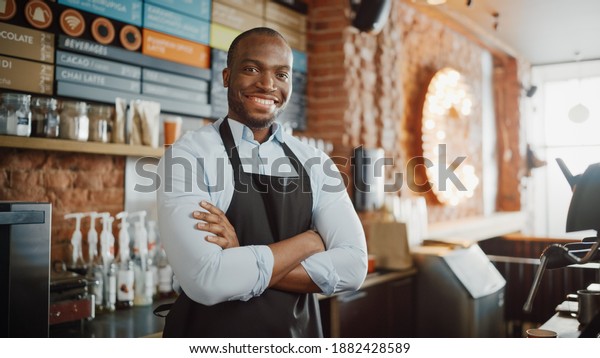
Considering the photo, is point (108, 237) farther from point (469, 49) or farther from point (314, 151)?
point (469, 49)

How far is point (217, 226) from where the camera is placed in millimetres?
1223

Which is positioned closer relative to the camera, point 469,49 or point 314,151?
point 314,151

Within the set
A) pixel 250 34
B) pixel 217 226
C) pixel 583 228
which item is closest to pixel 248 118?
pixel 250 34

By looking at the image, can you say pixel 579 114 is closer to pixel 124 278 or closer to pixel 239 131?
pixel 239 131

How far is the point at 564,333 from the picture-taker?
1458 mm

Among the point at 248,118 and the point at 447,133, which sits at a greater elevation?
the point at 447,133

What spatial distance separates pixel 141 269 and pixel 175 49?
981 mm

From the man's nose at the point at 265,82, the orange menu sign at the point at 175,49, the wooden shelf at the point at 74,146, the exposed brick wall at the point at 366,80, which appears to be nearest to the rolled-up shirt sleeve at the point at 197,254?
the man's nose at the point at 265,82

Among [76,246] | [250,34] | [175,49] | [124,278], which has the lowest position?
[124,278]

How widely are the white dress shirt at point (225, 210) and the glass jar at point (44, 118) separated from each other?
29.0 inches

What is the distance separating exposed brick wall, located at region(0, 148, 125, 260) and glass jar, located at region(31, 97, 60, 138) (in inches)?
5.6

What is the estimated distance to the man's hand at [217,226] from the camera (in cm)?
120
